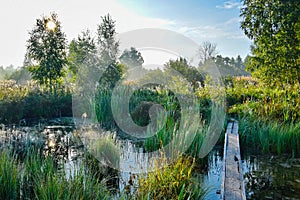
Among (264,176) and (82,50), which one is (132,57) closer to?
(82,50)

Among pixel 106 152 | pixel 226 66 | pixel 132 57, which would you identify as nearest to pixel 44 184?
pixel 106 152

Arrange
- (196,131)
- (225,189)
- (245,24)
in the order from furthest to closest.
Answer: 1. (245,24)
2. (196,131)
3. (225,189)

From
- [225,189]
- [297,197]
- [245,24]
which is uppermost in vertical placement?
[245,24]

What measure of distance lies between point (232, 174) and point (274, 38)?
8376 mm

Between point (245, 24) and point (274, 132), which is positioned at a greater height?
point (245, 24)

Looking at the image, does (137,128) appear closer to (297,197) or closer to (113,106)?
(113,106)

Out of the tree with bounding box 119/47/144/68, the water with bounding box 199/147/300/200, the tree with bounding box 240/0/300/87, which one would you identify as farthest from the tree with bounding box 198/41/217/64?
the water with bounding box 199/147/300/200

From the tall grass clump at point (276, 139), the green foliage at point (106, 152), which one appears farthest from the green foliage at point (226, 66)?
the green foliage at point (106, 152)

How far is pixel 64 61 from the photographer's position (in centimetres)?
1146

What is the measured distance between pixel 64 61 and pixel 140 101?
493 cm

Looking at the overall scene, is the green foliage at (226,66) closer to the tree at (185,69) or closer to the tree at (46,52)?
the tree at (185,69)

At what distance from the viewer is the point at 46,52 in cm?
1105

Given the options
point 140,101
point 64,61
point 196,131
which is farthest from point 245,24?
point 196,131

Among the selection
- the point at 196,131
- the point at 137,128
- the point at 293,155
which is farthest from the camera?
the point at 137,128
